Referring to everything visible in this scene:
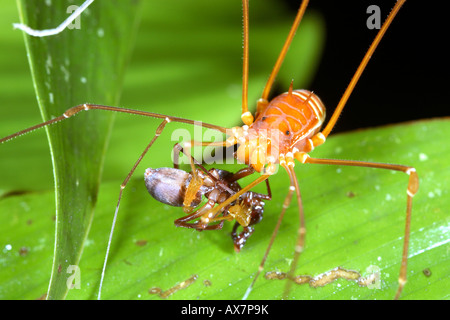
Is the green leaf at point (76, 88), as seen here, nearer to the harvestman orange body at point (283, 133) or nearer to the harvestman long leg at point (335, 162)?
the harvestman orange body at point (283, 133)

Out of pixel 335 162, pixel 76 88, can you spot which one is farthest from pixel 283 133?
pixel 76 88

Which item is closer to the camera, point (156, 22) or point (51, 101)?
point (51, 101)

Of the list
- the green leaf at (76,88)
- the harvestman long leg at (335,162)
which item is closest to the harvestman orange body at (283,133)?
the harvestman long leg at (335,162)

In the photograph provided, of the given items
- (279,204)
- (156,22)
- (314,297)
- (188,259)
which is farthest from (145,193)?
(156,22)

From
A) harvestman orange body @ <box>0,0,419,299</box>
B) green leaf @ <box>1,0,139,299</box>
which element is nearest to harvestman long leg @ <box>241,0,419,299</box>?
harvestman orange body @ <box>0,0,419,299</box>

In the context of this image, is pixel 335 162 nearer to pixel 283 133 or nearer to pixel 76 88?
pixel 283 133

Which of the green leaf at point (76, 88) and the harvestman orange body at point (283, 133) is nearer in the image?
the green leaf at point (76, 88)

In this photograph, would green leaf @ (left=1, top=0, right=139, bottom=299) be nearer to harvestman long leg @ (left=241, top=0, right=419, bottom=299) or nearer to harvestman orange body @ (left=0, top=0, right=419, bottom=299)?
harvestman orange body @ (left=0, top=0, right=419, bottom=299)

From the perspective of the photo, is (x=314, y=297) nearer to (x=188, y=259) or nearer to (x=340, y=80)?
(x=188, y=259)

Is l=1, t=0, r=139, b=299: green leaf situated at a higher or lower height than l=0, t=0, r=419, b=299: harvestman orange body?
higher
